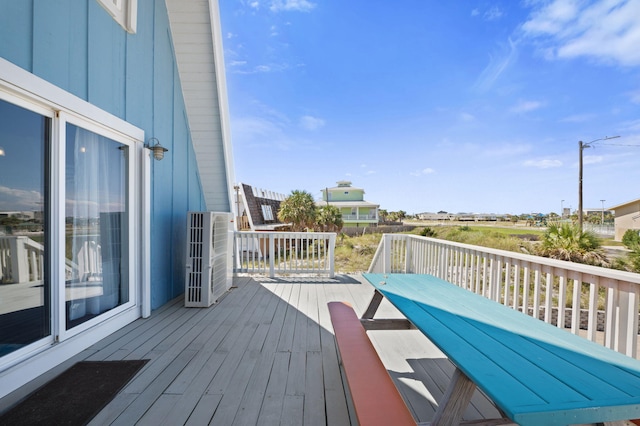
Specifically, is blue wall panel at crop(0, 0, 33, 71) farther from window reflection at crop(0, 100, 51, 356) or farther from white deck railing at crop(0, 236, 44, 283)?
white deck railing at crop(0, 236, 44, 283)

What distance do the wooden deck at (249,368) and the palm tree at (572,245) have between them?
6079 mm

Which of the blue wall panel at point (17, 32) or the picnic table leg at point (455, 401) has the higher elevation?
the blue wall panel at point (17, 32)

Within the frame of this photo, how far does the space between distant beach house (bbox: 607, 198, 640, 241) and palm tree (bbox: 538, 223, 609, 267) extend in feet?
52.1

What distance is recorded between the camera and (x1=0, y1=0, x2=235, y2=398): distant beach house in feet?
6.15

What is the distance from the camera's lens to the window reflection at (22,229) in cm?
181

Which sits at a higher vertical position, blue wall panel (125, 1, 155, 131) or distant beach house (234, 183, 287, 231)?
blue wall panel (125, 1, 155, 131)

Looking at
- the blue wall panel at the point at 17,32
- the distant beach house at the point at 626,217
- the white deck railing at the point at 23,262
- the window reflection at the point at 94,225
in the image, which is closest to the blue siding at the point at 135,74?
the blue wall panel at the point at 17,32

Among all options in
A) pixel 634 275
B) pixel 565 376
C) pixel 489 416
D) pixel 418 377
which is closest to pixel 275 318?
pixel 418 377

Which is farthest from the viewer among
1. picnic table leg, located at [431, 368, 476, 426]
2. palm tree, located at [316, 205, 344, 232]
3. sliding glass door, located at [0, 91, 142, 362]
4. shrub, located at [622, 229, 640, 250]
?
palm tree, located at [316, 205, 344, 232]

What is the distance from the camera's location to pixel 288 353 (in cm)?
236

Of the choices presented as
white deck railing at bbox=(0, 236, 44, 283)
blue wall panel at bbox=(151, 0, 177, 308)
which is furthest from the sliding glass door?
blue wall panel at bbox=(151, 0, 177, 308)

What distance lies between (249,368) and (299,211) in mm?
15511

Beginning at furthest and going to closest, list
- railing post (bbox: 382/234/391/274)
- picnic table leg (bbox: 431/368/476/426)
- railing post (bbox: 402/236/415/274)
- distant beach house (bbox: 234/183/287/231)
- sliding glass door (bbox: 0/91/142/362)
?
distant beach house (bbox: 234/183/287/231)
railing post (bbox: 382/234/391/274)
railing post (bbox: 402/236/415/274)
sliding glass door (bbox: 0/91/142/362)
picnic table leg (bbox: 431/368/476/426)

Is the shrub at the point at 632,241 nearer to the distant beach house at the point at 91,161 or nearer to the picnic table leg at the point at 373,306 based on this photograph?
the picnic table leg at the point at 373,306
